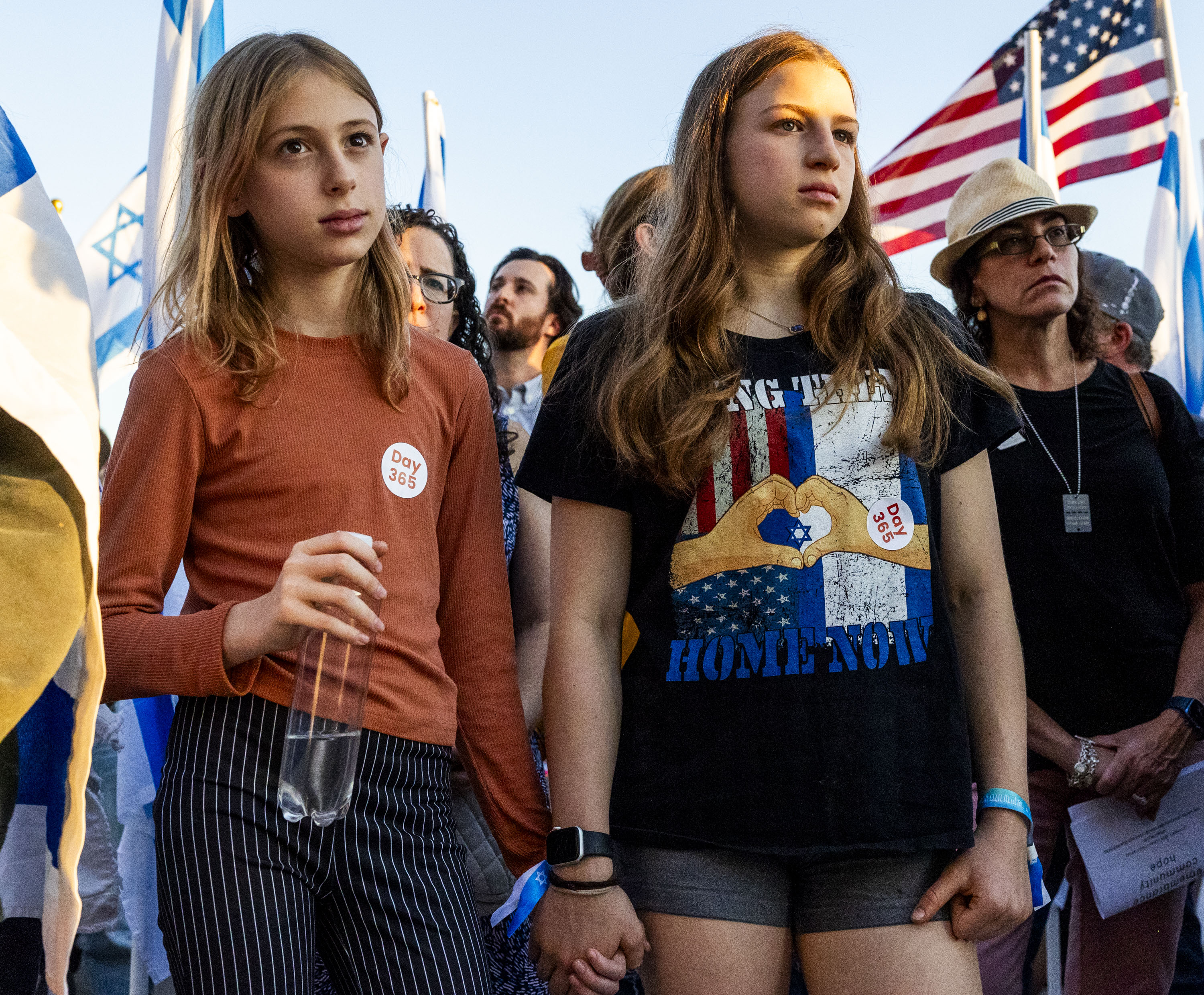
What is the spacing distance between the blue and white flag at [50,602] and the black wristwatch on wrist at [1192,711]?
8.68 feet

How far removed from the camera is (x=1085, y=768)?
297 centimetres

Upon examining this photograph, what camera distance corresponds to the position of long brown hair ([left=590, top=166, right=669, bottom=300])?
3.20 m

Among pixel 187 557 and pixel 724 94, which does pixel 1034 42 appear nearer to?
pixel 724 94

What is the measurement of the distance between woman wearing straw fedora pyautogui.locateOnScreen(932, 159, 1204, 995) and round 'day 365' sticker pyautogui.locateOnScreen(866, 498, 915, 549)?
1190 mm

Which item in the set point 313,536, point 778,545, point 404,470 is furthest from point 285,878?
point 778,545

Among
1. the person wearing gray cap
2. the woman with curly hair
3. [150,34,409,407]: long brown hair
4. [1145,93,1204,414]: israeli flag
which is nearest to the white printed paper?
the woman with curly hair

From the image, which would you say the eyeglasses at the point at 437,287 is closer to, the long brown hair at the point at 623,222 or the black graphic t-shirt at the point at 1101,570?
the long brown hair at the point at 623,222

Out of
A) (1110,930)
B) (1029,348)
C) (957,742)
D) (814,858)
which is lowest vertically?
(1110,930)

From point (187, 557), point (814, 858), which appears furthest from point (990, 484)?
point (187, 557)

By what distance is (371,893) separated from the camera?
1.75 metres

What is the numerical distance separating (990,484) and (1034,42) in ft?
12.2

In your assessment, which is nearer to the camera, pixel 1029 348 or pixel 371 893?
pixel 371 893

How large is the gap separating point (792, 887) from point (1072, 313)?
2.18m

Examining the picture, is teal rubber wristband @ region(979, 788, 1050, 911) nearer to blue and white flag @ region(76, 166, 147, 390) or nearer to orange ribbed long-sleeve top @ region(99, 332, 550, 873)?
orange ribbed long-sleeve top @ region(99, 332, 550, 873)
